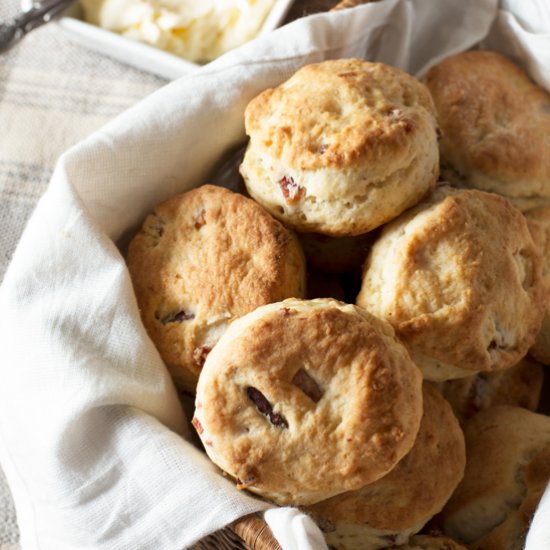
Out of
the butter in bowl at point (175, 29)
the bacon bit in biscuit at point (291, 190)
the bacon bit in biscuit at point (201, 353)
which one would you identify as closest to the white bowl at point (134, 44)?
the butter in bowl at point (175, 29)

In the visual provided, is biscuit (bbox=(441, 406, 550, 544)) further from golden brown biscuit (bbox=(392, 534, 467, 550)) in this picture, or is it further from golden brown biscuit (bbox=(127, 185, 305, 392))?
golden brown biscuit (bbox=(127, 185, 305, 392))

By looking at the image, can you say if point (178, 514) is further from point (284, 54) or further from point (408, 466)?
point (284, 54)

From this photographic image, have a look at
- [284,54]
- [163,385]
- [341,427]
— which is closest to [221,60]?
[284,54]

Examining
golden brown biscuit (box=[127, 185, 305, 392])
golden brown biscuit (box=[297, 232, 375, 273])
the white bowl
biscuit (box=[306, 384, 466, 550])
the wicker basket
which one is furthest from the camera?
the white bowl

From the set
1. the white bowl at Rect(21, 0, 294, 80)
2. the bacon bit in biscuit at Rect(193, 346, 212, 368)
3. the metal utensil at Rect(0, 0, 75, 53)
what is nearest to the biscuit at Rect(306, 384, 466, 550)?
the bacon bit in biscuit at Rect(193, 346, 212, 368)

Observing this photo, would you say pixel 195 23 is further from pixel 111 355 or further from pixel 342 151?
pixel 111 355

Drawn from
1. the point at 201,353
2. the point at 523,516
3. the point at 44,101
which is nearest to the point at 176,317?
the point at 201,353

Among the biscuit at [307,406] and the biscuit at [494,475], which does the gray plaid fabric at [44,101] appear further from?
the biscuit at [494,475]
